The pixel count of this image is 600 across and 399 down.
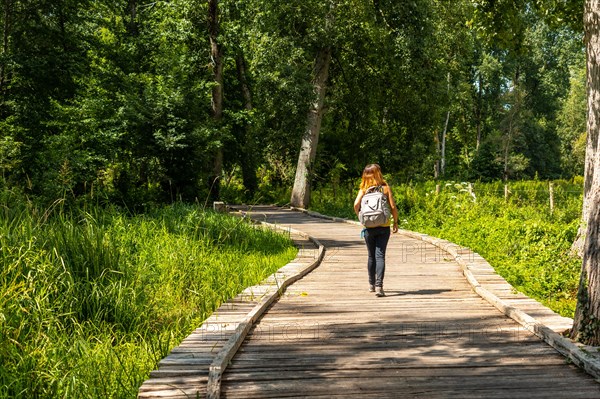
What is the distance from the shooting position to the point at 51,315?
18.9 feet

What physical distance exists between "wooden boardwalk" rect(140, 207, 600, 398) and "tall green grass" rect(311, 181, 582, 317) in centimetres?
136

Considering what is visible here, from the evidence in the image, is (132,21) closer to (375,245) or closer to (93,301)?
(375,245)

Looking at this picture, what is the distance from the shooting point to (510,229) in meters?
14.4

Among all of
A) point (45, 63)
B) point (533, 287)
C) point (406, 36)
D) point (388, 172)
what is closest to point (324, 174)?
point (388, 172)

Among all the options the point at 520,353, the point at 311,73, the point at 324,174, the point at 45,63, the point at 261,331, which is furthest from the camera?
the point at 324,174

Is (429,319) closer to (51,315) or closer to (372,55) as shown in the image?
(51,315)

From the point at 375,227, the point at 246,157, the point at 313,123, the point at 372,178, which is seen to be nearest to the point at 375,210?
the point at 375,227

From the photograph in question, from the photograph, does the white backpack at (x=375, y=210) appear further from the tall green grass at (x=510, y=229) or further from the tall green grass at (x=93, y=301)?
the tall green grass at (x=510, y=229)

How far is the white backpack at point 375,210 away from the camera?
330 inches

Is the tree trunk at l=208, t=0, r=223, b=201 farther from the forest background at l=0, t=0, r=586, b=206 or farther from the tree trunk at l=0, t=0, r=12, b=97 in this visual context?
the tree trunk at l=0, t=0, r=12, b=97

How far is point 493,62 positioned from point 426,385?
61027 millimetres

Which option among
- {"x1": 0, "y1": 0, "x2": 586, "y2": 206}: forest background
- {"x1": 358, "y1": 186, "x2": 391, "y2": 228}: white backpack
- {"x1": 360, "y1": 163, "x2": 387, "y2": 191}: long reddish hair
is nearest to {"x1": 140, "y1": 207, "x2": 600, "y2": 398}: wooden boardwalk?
{"x1": 358, "y1": 186, "x2": 391, "y2": 228}: white backpack

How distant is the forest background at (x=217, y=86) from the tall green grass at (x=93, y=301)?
450 centimetres

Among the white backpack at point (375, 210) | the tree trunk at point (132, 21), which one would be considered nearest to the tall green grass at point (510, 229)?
the white backpack at point (375, 210)
